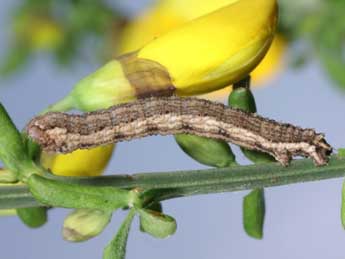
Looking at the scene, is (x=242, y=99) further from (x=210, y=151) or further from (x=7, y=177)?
(x=7, y=177)

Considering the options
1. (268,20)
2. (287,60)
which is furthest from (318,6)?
(268,20)

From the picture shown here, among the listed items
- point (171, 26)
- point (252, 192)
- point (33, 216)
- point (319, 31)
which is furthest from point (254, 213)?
point (319, 31)

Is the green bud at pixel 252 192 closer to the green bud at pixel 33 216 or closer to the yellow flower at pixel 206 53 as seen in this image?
the yellow flower at pixel 206 53

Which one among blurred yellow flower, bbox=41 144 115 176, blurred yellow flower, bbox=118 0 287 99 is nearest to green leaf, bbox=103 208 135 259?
blurred yellow flower, bbox=41 144 115 176

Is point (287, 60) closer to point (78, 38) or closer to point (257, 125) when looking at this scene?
point (78, 38)

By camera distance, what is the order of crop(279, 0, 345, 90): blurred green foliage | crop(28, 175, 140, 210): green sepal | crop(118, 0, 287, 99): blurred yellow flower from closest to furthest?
crop(28, 175, 140, 210): green sepal, crop(118, 0, 287, 99): blurred yellow flower, crop(279, 0, 345, 90): blurred green foliage

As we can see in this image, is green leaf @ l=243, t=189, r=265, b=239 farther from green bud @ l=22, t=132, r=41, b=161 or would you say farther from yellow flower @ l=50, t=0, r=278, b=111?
green bud @ l=22, t=132, r=41, b=161
